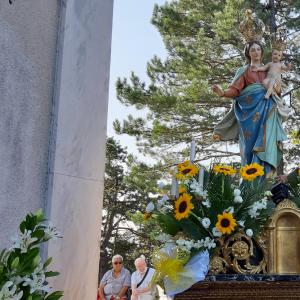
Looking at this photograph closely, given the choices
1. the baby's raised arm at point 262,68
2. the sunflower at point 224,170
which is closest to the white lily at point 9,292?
the sunflower at point 224,170

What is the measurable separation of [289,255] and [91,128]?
171 centimetres

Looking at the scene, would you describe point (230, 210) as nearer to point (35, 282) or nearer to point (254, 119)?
point (254, 119)

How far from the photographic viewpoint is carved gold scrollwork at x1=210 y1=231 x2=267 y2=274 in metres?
3.31

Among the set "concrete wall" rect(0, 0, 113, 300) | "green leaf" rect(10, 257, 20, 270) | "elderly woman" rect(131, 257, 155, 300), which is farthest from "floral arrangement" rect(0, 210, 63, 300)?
"elderly woman" rect(131, 257, 155, 300)

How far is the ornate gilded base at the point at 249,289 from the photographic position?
9.95 ft

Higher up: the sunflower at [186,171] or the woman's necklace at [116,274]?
the sunflower at [186,171]

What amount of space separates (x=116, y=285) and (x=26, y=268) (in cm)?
540

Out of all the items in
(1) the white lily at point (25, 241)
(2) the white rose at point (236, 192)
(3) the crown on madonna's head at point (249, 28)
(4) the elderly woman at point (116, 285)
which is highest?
(3) the crown on madonna's head at point (249, 28)

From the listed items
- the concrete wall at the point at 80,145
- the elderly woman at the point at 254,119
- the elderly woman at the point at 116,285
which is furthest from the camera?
the elderly woman at the point at 116,285

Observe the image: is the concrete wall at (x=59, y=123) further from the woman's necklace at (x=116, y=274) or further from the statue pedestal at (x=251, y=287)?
the woman's necklace at (x=116, y=274)

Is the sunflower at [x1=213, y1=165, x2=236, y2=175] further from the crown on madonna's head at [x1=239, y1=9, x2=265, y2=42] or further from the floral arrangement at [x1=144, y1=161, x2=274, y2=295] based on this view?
the crown on madonna's head at [x1=239, y1=9, x2=265, y2=42]

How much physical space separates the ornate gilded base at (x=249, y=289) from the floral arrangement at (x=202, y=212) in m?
0.12

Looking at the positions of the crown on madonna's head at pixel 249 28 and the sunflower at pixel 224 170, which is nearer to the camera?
the sunflower at pixel 224 170

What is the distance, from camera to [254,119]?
470 cm
